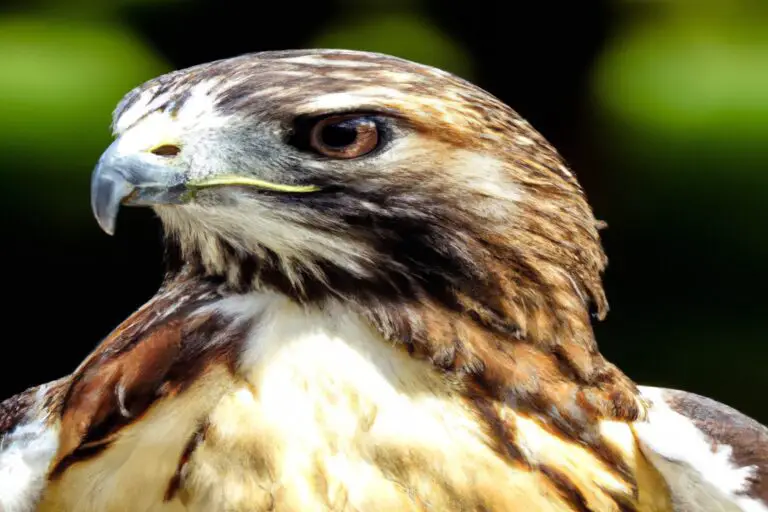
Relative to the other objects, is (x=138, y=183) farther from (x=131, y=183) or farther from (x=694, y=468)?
(x=694, y=468)

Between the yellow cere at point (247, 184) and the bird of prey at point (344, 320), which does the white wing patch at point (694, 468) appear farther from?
the yellow cere at point (247, 184)

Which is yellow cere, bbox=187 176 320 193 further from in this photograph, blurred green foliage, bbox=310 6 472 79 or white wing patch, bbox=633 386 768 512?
blurred green foliage, bbox=310 6 472 79

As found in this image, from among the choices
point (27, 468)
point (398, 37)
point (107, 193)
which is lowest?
point (27, 468)

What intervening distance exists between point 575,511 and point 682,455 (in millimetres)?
137

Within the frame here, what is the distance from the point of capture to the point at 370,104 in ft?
2.97

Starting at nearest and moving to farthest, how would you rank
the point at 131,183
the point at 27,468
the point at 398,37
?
the point at 131,183, the point at 27,468, the point at 398,37

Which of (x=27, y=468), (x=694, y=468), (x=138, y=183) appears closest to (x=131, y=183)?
(x=138, y=183)

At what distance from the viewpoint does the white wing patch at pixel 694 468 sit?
104 cm

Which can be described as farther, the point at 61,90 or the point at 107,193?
the point at 61,90

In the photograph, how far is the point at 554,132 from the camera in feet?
6.20

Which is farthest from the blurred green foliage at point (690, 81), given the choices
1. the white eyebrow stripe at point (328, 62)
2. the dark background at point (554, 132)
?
the white eyebrow stripe at point (328, 62)

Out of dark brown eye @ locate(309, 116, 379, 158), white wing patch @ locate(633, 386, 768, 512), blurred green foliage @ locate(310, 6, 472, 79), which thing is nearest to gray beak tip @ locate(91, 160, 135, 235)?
dark brown eye @ locate(309, 116, 379, 158)

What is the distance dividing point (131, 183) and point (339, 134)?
17 cm

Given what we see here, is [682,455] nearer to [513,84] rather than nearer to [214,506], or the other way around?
[214,506]
